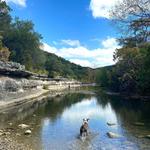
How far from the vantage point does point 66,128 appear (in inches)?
1366

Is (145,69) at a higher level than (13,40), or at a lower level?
lower

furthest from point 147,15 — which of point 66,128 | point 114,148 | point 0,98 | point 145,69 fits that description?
point 145,69

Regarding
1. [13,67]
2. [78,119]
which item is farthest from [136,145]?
[13,67]

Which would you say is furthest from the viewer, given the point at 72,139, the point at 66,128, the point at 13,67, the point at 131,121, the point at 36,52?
the point at 36,52

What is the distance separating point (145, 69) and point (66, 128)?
144ft

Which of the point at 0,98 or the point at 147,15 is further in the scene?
the point at 0,98

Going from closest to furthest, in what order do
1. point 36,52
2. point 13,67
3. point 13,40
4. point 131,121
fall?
point 131,121 → point 13,67 → point 13,40 → point 36,52

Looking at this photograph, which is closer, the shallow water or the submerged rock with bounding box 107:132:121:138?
the shallow water

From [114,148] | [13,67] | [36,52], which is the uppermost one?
[36,52]

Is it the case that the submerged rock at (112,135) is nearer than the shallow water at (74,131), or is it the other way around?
the shallow water at (74,131)

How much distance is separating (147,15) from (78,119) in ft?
76.2

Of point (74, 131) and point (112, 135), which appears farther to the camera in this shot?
point (74, 131)

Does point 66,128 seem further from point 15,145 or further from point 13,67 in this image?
point 13,67

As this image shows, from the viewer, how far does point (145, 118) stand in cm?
4250
